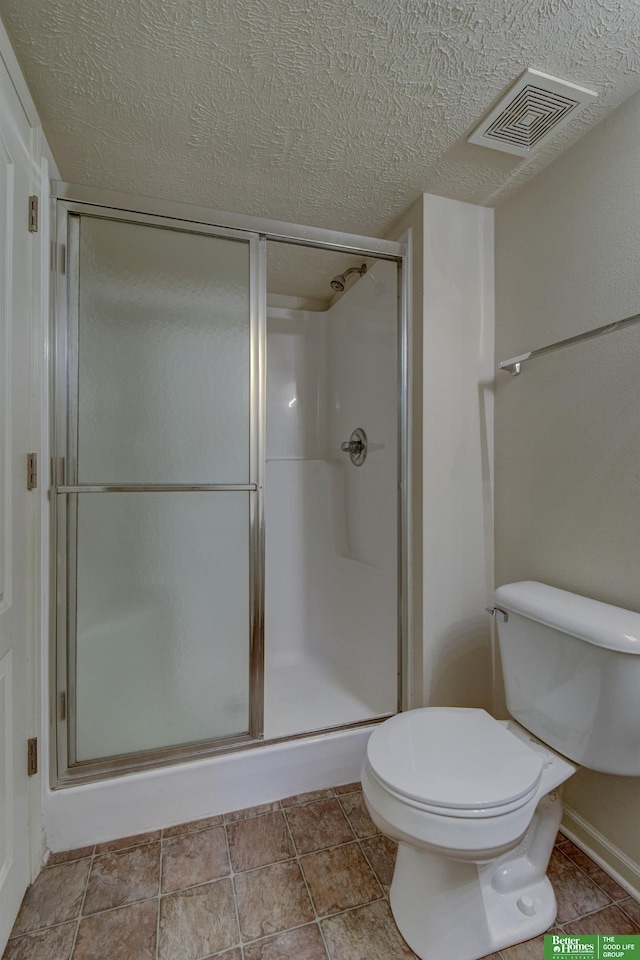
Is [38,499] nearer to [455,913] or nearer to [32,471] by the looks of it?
[32,471]

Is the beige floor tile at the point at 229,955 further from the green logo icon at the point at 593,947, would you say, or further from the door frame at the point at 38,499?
the green logo icon at the point at 593,947

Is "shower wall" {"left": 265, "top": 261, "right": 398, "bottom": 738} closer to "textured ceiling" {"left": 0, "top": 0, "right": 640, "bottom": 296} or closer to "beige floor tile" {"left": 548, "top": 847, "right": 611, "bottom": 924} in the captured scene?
"textured ceiling" {"left": 0, "top": 0, "right": 640, "bottom": 296}

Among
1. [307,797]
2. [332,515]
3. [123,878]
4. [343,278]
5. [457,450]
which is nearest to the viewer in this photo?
[123,878]

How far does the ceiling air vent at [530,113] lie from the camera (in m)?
1.18

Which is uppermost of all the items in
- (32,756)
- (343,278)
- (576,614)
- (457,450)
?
(343,278)

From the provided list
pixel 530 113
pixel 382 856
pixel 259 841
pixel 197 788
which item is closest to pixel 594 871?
pixel 382 856

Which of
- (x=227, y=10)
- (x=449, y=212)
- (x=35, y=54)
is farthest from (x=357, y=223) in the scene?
(x=35, y=54)

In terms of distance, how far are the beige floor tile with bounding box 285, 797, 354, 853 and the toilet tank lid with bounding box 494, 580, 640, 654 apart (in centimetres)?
90

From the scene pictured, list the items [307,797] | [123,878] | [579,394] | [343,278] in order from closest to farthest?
[123,878] < [579,394] < [307,797] < [343,278]

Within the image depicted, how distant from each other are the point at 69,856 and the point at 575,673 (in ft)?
5.13

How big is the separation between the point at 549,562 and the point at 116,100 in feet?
6.17

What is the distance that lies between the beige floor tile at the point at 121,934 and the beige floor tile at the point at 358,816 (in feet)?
2.03

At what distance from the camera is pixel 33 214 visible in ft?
4.08

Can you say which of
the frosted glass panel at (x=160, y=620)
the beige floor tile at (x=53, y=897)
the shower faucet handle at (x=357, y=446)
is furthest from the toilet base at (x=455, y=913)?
the shower faucet handle at (x=357, y=446)
